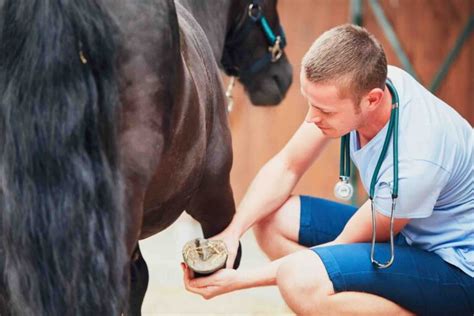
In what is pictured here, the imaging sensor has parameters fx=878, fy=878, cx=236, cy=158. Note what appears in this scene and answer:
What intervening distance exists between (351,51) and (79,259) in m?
0.82

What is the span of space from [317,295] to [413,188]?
0.35 m

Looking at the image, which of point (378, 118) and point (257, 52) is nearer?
point (378, 118)

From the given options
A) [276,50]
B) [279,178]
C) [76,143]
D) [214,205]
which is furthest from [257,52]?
[76,143]

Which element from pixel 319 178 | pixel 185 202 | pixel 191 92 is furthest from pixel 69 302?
pixel 319 178

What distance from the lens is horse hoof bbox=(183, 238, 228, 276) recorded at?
6.73 ft

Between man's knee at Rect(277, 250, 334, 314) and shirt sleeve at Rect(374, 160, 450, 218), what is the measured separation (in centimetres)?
21

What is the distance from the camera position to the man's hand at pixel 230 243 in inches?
90.3

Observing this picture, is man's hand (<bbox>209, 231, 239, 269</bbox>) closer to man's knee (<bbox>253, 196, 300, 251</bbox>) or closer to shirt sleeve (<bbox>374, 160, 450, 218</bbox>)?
man's knee (<bbox>253, 196, 300, 251</bbox>)

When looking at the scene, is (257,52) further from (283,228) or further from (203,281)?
(203,281)

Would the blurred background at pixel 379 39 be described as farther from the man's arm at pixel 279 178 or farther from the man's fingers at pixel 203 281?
the man's fingers at pixel 203 281

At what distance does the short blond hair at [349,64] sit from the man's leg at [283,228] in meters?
0.62

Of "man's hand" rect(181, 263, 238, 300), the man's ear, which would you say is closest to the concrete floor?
"man's hand" rect(181, 263, 238, 300)

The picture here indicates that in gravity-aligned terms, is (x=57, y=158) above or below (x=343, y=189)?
above

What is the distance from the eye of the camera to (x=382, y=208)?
206cm
